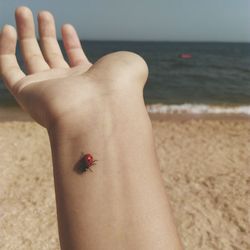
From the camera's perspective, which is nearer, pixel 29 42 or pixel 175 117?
pixel 29 42

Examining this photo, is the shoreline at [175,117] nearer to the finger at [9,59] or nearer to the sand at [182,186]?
the sand at [182,186]

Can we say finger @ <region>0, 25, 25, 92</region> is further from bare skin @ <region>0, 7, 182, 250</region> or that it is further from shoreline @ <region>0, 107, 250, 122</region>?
shoreline @ <region>0, 107, 250, 122</region>

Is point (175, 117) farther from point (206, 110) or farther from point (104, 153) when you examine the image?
point (104, 153)

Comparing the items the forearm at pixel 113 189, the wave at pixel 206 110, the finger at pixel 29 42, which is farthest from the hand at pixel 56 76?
the wave at pixel 206 110

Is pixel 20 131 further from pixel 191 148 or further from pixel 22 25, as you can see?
pixel 22 25

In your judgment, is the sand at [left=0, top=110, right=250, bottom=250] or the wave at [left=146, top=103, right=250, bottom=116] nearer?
the sand at [left=0, top=110, right=250, bottom=250]

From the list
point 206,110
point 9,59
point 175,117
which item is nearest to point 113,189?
point 9,59

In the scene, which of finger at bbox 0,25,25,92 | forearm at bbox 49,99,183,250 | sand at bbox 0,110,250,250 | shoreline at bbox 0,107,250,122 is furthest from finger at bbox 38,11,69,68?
shoreline at bbox 0,107,250,122

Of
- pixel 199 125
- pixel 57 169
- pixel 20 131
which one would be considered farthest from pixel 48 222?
pixel 199 125
